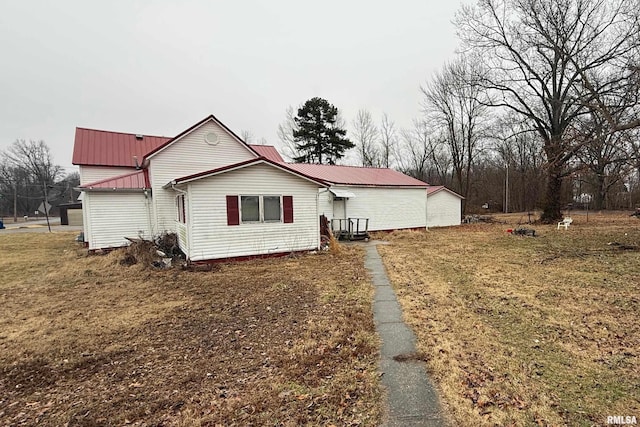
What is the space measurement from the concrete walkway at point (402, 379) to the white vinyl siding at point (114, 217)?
1224cm

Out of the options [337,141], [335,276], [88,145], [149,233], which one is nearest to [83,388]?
[335,276]

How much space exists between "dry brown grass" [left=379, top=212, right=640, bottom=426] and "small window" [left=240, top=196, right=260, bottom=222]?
5.06 metres

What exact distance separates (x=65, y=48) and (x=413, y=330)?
19875 mm

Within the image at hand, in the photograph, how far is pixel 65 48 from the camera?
47.5 ft

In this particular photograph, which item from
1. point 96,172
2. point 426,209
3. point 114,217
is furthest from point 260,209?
point 426,209

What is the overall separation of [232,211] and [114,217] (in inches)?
268

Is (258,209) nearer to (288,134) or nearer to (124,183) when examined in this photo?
(124,183)

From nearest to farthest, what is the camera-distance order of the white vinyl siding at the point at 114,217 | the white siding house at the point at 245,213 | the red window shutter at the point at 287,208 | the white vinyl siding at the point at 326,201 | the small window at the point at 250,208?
1. the white siding house at the point at 245,213
2. the small window at the point at 250,208
3. the red window shutter at the point at 287,208
4. the white vinyl siding at the point at 114,217
5. the white vinyl siding at the point at 326,201

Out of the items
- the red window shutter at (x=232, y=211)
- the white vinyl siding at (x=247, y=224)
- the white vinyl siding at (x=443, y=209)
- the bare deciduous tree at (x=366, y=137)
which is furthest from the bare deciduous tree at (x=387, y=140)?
the red window shutter at (x=232, y=211)

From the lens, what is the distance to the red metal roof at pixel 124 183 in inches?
496

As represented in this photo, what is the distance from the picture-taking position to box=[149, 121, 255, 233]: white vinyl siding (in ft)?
43.8

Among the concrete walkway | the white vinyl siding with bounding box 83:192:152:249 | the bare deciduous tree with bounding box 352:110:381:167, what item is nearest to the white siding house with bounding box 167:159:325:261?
the white vinyl siding with bounding box 83:192:152:249

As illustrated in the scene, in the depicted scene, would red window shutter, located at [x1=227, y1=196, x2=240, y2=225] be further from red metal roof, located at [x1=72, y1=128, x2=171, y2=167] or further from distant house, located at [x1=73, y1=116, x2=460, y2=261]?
red metal roof, located at [x1=72, y1=128, x2=171, y2=167]

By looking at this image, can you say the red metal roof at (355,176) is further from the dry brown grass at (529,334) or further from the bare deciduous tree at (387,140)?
the bare deciduous tree at (387,140)
